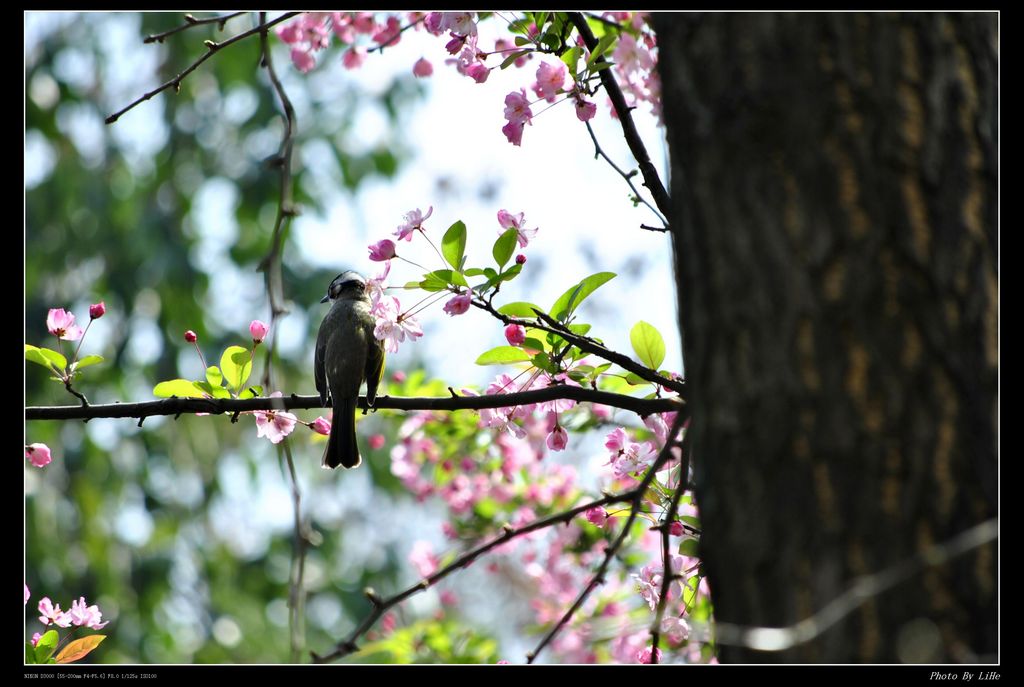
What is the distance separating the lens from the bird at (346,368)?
4.07m

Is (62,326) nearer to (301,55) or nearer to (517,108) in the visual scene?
(517,108)

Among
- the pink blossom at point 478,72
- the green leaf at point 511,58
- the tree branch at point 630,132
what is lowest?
the tree branch at point 630,132

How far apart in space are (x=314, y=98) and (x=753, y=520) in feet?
41.1

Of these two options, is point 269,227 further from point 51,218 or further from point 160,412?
point 160,412

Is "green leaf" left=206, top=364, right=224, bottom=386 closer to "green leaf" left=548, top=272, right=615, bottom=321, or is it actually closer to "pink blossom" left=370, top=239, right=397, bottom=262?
"pink blossom" left=370, top=239, right=397, bottom=262

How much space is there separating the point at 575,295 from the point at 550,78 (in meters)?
0.80

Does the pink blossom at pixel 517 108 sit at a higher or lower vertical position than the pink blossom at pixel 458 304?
higher

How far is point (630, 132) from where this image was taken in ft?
8.70

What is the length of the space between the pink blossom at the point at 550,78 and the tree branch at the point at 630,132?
21 cm

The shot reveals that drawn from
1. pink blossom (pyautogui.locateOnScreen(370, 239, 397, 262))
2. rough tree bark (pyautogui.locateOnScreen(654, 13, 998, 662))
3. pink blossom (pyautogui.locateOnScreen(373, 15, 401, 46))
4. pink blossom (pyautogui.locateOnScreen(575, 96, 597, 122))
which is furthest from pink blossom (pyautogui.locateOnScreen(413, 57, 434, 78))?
rough tree bark (pyautogui.locateOnScreen(654, 13, 998, 662))

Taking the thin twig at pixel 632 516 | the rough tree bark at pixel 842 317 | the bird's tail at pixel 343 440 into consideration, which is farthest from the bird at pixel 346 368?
the rough tree bark at pixel 842 317

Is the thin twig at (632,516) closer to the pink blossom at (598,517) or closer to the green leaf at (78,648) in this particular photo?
the pink blossom at (598,517)

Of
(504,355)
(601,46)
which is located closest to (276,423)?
(504,355)

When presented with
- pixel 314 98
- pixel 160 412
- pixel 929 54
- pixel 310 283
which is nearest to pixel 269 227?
pixel 310 283
